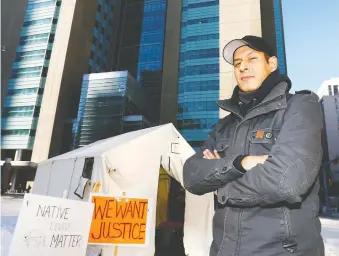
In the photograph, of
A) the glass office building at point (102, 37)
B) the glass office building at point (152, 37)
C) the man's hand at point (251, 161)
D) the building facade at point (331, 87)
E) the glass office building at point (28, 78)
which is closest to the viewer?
the man's hand at point (251, 161)

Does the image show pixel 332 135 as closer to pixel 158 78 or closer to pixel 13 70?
pixel 158 78

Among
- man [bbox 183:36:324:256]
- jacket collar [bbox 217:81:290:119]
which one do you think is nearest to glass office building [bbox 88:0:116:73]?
man [bbox 183:36:324:256]

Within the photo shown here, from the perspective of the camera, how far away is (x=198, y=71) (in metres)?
49.2

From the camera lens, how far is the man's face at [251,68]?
1.68 metres

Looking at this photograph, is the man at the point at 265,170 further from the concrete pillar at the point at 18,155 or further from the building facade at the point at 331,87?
the building facade at the point at 331,87

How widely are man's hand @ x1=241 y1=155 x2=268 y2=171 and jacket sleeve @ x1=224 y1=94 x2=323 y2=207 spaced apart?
0.05 metres

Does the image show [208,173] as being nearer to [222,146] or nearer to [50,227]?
[222,146]

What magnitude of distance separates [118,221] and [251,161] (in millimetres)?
2931

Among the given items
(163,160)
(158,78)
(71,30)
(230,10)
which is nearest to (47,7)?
(71,30)

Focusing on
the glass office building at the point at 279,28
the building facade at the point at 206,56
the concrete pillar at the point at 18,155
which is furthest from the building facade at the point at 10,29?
the glass office building at the point at 279,28

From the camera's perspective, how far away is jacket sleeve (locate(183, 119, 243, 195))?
1.38m

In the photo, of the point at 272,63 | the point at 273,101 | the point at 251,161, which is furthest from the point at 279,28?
the point at 251,161

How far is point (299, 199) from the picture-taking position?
3.91ft

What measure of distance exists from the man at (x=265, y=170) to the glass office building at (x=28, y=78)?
50043mm
